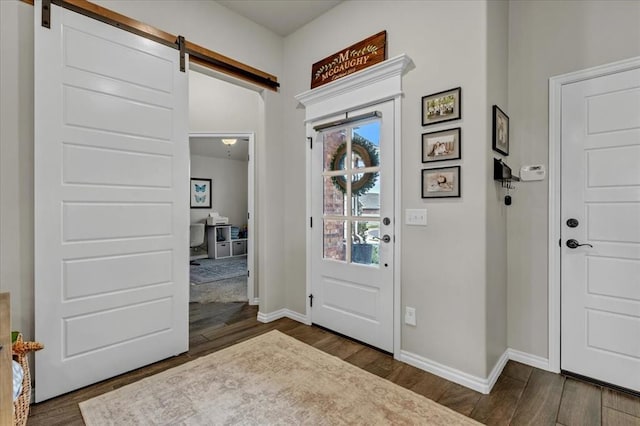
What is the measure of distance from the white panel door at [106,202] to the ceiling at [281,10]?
89 centimetres

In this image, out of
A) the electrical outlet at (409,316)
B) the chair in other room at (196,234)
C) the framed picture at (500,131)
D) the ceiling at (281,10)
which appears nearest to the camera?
the framed picture at (500,131)

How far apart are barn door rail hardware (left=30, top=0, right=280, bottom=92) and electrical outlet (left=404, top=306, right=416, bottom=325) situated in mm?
2550

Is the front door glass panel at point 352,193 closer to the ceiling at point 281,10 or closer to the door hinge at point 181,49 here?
the ceiling at point 281,10

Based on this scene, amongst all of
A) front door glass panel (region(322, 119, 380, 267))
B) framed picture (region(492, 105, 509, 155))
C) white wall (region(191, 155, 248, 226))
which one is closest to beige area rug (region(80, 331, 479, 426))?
front door glass panel (region(322, 119, 380, 267))

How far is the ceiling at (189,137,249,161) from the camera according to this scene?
20.8 ft

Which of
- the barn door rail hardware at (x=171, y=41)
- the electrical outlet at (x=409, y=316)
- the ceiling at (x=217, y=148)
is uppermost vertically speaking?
the ceiling at (x=217, y=148)

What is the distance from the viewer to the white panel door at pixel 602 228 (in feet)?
6.31

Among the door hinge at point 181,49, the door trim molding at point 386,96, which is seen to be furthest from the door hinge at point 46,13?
the door trim molding at point 386,96

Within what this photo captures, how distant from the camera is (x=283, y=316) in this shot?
11.0 ft

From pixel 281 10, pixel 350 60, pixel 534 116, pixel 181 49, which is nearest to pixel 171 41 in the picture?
pixel 181 49

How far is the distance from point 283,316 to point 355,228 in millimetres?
1387

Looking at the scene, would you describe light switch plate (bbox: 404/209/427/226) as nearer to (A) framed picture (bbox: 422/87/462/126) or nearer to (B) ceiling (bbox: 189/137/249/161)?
(A) framed picture (bbox: 422/87/462/126)

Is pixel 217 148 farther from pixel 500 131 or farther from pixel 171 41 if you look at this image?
pixel 500 131

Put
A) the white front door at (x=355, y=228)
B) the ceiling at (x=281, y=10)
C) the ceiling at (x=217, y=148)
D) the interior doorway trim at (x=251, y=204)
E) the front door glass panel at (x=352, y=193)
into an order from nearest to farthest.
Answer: the white front door at (x=355, y=228) < the front door glass panel at (x=352, y=193) < the ceiling at (x=281, y=10) < the interior doorway trim at (x=251, y=204) < the ceiling at (x=217, y=148)
